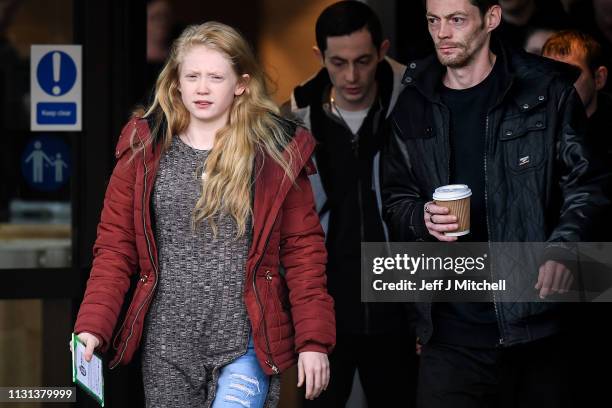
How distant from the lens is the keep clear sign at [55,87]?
5.90 meters

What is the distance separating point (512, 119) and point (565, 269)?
22.8 inches

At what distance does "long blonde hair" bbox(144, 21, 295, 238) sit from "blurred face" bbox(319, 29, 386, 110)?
120 centimetres

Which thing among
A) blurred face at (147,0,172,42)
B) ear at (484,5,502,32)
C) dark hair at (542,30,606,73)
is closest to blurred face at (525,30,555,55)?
dark hair at (542,30,606,73)

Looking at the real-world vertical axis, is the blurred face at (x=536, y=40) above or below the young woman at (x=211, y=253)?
above

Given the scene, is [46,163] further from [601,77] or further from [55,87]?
[601,77]

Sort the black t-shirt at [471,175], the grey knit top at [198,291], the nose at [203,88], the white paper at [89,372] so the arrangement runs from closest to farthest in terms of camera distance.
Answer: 1. the white paper at [89,372]
2. the grey knit top at [198,291]
3. the nose at [203,88]
4. the black t-shirt at [471,175]

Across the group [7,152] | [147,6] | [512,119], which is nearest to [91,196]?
[7,152]

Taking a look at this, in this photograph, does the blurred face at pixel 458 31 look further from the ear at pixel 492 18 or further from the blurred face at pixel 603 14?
the blurred face at pixel 603 14

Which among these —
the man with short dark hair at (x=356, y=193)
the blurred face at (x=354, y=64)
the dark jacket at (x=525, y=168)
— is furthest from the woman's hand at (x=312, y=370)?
the blurred face at (x=354, y=64)

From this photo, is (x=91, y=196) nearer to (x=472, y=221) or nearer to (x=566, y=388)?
(x=472, y=221)

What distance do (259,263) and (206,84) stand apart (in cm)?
64

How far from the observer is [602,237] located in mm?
5293

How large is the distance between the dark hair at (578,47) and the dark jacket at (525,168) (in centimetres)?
83

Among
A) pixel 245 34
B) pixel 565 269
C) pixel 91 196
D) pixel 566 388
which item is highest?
pixel 245 34
